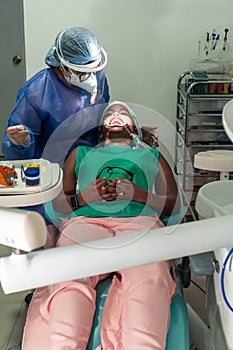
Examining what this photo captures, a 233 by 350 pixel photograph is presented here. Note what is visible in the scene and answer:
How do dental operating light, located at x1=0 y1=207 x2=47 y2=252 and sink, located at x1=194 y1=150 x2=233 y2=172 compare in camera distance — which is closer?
dental operating light, located at x1=0 y1=207 x2=47 y2=252

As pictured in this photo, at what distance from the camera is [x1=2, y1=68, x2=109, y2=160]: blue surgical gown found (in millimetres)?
1968

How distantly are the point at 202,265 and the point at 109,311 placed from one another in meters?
0.29

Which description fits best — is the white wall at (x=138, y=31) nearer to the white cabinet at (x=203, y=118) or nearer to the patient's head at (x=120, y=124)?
the white cabinet at (x=203, y=118)

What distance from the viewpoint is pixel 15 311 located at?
2.03m

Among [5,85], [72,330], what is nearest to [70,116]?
[72,330]

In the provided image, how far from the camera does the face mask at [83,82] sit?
6.51ft

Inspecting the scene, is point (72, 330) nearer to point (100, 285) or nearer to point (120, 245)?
point (100, 285)

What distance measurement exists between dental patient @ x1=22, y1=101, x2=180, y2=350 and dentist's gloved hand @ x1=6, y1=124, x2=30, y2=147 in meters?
0.18

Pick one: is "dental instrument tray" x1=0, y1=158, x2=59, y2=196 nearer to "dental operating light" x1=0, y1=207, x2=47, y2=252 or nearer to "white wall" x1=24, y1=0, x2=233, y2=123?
"dental operating light" x1=0, y1=207, x2=47, y2=252

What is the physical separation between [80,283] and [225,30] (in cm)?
228

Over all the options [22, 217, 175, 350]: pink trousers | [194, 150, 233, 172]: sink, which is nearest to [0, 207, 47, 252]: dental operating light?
[22, 217, 175, 350]: pink trousers

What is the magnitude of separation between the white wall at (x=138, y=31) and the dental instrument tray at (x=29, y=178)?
6.09 ft

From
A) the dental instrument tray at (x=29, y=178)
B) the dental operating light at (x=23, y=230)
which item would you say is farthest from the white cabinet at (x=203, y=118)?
the dental operating light at (x=23, y=230)

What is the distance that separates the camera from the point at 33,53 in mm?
3391
